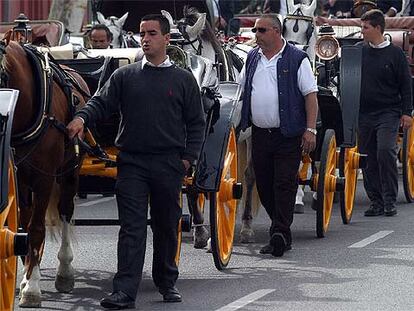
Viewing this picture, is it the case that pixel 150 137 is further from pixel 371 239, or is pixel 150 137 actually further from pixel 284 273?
pixel 371 239

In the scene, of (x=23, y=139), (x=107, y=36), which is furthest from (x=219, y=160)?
(x=107, y=36)

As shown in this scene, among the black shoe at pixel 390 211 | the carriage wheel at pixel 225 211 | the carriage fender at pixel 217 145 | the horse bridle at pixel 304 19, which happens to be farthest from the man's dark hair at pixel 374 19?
the carriage wheel at pixel 225 211

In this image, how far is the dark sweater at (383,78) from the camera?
1426 centimetres

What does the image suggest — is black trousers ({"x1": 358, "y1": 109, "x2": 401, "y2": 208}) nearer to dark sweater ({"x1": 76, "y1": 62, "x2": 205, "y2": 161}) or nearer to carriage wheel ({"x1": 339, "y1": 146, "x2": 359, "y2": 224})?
carriage wheel ({"x1": 339, "y1": 146, "x2": 359, "y2": 224})

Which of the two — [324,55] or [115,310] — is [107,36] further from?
[115,310]

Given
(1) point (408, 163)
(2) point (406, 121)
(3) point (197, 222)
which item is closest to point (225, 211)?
(3) point (197, 222)

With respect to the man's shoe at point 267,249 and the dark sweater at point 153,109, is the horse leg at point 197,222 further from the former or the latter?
the dark sweater at point 153,109

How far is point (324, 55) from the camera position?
1423 centimetres

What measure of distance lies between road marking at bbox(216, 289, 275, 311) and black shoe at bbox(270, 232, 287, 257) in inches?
60.7

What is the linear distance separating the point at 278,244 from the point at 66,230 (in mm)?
1789

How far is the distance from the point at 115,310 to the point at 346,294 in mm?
1595

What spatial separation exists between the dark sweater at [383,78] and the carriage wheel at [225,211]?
3244 mm

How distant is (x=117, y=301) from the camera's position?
8.85 m

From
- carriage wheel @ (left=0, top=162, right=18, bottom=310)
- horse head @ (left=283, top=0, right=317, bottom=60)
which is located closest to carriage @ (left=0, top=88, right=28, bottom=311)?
carriage wheel @ (left=0, top=162, right=18, bottom=310)
